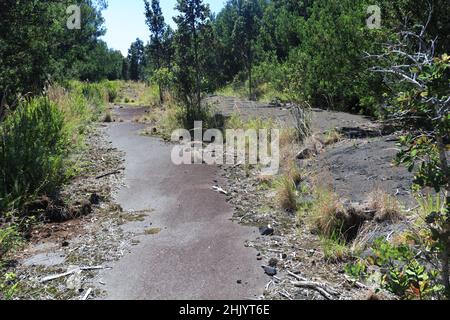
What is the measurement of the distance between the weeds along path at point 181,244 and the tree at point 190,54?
4052mm

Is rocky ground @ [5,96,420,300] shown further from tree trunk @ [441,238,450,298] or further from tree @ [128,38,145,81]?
tree @ [128,38,145,81]

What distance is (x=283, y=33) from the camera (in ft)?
82.6

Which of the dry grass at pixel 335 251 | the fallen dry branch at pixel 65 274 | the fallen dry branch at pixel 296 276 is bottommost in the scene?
the fallen dry branch at pixel 65 274

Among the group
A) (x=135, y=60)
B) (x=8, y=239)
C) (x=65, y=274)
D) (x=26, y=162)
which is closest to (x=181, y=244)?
(x=65, y=274)

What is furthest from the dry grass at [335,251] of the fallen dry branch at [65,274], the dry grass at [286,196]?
the fallen dry branch at [65,274]

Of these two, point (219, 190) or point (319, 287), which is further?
point (219, 190)

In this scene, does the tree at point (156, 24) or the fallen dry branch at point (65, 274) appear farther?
the tree at point (156, 24)

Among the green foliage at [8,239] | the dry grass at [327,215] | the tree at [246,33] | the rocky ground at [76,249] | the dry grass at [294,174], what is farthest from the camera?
the tree at [246,33]

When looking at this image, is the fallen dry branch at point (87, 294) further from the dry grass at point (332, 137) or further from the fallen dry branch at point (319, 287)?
Answer: the dry grass at point (332, 137)

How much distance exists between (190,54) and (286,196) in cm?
704

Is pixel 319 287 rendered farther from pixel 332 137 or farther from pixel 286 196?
pixel 332 137

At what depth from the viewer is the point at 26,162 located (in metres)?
5.47

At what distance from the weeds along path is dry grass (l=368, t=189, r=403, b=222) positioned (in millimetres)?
1233

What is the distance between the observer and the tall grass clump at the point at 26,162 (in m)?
5.09
